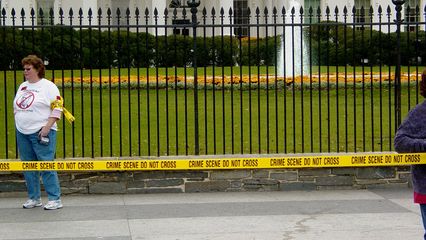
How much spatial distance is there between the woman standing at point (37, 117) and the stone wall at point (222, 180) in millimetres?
1025

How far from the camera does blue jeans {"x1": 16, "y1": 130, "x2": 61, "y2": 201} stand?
10.1 meters

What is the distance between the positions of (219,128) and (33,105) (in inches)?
249

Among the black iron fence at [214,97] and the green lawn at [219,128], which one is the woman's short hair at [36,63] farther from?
the green lawn at [219,128]

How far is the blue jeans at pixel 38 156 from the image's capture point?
10055mm

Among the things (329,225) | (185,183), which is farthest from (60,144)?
(329,225)

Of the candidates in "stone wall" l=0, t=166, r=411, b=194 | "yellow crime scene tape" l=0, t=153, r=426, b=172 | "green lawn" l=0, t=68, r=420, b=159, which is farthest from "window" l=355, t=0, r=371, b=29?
"stone wall" l=0, t=166, r=411, b=194

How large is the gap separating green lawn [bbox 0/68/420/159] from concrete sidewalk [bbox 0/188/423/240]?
0.81 m

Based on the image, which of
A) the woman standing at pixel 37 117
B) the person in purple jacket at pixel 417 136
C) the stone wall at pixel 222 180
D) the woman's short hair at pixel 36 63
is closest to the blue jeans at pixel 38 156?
the woman standing at pixel 37 117

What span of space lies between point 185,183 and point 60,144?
11.5 ft

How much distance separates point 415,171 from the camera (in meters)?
6.84

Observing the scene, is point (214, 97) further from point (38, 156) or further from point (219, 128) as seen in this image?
point (219, 128)

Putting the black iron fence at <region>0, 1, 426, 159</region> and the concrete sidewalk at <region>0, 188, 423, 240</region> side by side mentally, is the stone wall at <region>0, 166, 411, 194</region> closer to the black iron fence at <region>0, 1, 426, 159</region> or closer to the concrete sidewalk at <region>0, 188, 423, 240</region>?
the concrete sidewalk at <region>0, 188, 423, 240</region>

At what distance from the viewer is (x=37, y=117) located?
393 inches

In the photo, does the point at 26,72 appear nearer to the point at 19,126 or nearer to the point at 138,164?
the point at 19,126
